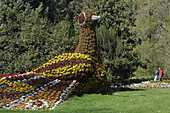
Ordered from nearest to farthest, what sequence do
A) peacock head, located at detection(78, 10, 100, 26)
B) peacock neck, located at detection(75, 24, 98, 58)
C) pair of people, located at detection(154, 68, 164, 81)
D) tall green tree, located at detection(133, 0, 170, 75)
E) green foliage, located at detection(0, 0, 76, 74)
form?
1. peacock neck, located at detection(75, 24, 98, 58)
2. peacock head, located at detection(78, 10, 100, 26)
3. green foliage, located at detection(0, 0, 76, 74)
4. pair of people, located at detection(154, 68, 164, 81)
5. tall green tree, located at detection(133, 0, 170, 75)

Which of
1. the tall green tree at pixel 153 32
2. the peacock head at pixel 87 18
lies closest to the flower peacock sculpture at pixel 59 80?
the peacock head at pixel 87 18

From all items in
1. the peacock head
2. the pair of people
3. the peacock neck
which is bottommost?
the pair of people

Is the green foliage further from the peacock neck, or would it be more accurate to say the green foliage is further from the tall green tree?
the tall green tree

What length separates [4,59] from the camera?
38.5 ft

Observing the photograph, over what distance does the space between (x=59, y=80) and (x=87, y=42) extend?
1.83m

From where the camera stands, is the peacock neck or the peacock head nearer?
the peacock neck

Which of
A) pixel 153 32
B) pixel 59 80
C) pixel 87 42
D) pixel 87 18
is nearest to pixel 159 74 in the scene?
pixel 153 32

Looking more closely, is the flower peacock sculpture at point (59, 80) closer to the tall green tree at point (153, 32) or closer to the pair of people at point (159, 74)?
the pair of people at point (159, 74)

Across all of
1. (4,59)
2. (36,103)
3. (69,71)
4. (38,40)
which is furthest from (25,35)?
(36,103)

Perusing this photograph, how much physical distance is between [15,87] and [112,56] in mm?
7951

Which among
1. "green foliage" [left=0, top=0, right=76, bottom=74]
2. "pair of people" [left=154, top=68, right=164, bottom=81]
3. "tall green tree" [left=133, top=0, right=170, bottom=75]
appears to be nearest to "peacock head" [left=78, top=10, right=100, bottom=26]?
"green foliage" [left=0, top=0, right=76, bottom=74]

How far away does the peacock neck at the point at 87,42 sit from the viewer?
29.3ft

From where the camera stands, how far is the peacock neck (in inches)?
352

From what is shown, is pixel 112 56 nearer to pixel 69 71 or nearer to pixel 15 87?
pixel 69 71
